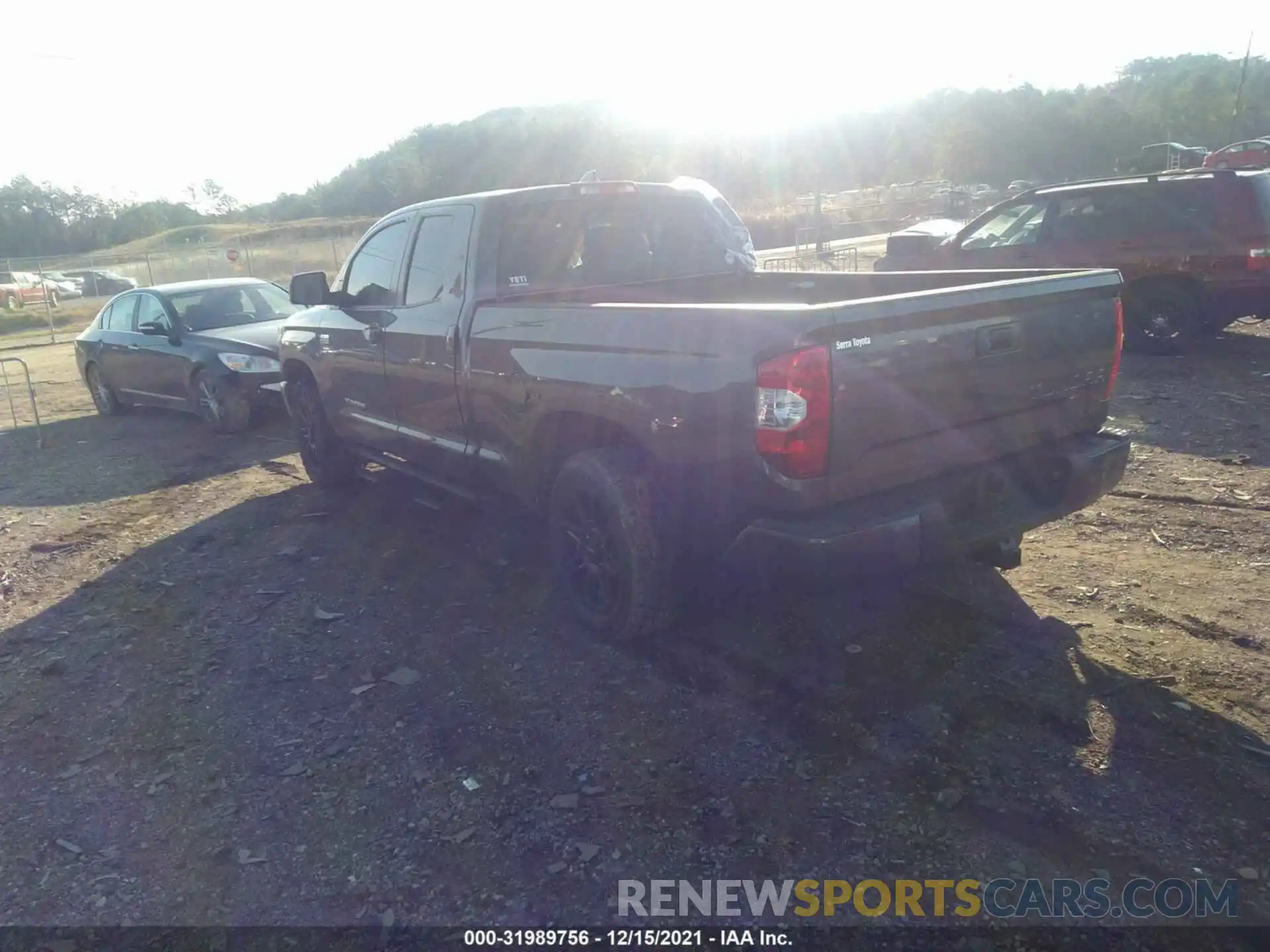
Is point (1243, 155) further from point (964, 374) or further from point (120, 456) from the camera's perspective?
point (120, 456)

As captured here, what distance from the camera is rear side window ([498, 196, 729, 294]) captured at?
5043 mm

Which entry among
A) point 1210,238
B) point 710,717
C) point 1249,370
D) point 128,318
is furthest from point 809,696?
point 128,318

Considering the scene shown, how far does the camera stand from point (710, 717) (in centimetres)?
375

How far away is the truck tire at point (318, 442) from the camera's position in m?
7.04

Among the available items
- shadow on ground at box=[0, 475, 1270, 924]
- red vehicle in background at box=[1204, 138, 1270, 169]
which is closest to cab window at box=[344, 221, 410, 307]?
shadow on ground at box=[0, 475, 1270, 924]

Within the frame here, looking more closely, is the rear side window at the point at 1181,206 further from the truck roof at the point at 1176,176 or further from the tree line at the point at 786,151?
the tree line at the point at 786,151

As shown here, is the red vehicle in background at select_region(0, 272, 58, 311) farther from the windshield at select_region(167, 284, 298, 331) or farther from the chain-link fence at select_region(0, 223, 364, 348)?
the windshield at select_region(167, 284, 298, 331)

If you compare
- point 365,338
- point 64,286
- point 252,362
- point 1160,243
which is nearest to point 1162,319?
point 1160,243

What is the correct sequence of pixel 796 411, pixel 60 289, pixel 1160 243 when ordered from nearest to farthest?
pixel 796 411 < pixel 1160 243 < pixel 60 289

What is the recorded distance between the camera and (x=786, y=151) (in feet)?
253

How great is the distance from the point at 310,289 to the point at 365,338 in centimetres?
52

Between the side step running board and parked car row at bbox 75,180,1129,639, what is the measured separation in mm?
19

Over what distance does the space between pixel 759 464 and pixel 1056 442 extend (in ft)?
5.08

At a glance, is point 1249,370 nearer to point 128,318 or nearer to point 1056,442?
point 1056,442
